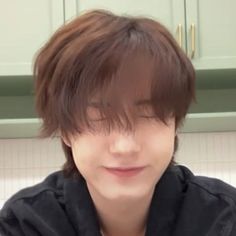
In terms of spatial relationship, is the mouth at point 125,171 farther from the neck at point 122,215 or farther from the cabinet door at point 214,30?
the cabinet door at point 214,30

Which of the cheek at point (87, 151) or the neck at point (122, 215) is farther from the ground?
the cheek at point (87, 151)

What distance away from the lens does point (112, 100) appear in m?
0.67

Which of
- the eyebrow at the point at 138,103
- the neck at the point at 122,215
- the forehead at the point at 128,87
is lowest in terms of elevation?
the neck at the point at 122,215

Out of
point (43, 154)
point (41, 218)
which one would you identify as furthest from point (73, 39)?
point (43, 154)

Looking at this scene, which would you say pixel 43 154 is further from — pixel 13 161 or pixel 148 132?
pixel 148 132

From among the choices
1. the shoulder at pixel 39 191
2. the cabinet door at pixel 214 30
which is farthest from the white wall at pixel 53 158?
the shoulder at pixel 39 191

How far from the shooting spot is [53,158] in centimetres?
200

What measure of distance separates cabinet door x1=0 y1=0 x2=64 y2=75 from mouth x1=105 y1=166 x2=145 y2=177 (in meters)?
1.11

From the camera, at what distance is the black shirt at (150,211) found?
2.70ft

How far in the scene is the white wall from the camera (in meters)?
2.00

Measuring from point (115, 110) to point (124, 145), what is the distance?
0.05m

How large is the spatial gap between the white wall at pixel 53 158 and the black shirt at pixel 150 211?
1125mm

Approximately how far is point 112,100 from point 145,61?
0.24 feet

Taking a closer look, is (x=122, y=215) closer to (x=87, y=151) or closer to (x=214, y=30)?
(x=87, y=151)
